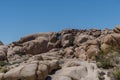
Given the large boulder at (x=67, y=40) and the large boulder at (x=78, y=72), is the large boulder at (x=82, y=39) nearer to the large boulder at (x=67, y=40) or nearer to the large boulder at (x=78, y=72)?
the large boulder at (x=67, y=40)

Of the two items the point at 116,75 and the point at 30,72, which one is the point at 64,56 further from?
the point at 30,72

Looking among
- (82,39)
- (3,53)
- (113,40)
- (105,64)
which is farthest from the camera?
(82,39)

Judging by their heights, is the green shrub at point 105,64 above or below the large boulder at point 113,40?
below

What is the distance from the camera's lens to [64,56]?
67750 millimetres

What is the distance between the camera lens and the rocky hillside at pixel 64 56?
41.0 meters

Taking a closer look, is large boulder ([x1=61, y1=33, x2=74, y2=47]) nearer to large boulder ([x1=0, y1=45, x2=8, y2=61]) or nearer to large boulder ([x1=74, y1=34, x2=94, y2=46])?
large boulder ([x1=74, y1=34, x2=94, y2=46])

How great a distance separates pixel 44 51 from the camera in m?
76.7

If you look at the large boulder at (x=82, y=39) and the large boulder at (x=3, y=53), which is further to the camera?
the large boulder at (x=82, y=39)

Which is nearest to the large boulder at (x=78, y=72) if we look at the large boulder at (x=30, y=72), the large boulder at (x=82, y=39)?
the large boulder at (x=30, y=72)

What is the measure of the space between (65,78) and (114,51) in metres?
14.9

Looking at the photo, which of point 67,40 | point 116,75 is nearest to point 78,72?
point 116,75

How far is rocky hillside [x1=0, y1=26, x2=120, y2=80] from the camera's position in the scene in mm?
41031

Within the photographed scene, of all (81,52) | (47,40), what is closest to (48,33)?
(47,40)

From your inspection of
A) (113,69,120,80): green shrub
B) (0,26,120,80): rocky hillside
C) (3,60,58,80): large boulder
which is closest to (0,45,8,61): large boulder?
(0,26,120,80): rocky hillside
